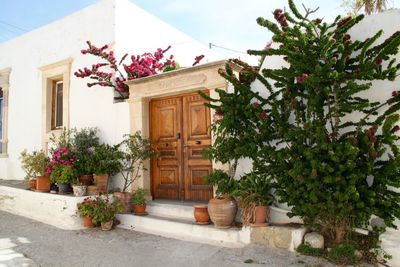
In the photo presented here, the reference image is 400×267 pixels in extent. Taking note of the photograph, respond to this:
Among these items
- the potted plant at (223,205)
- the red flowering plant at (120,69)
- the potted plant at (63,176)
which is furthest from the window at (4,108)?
the potted plant at (223,205)

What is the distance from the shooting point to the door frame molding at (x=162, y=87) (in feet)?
19.3

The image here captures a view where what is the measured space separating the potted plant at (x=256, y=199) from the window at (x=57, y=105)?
6080mm

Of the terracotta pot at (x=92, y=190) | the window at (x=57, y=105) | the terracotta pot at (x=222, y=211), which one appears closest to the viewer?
the terracotta pot at (x=222, y=211)

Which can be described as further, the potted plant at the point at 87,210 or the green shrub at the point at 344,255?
the potted plant at the point at 87,210

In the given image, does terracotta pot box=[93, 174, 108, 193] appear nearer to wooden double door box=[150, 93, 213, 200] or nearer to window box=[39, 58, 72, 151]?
wooden double door box=[150, 93, 213, 200]

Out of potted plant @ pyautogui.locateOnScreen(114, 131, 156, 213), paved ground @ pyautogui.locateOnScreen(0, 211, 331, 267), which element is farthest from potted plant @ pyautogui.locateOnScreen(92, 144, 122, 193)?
paved ground @ pyautogui.locateOnScreen(0, 211, 331, 267)

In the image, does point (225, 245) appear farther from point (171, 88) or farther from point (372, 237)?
point (171, 88)

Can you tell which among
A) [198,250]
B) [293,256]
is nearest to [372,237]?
[293,256]

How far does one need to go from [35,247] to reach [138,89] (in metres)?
3.39

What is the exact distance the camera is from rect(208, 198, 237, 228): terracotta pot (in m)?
4.98

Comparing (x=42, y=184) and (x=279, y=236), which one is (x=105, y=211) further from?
(x=279, y=236)

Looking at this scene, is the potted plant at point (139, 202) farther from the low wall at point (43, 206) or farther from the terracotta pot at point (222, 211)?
the terracotta pot at point (222, 211)

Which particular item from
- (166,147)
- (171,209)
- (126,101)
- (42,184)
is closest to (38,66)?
(42,184)

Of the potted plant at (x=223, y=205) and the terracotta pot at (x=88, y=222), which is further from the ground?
the potted plant at (x=223, y=205)
